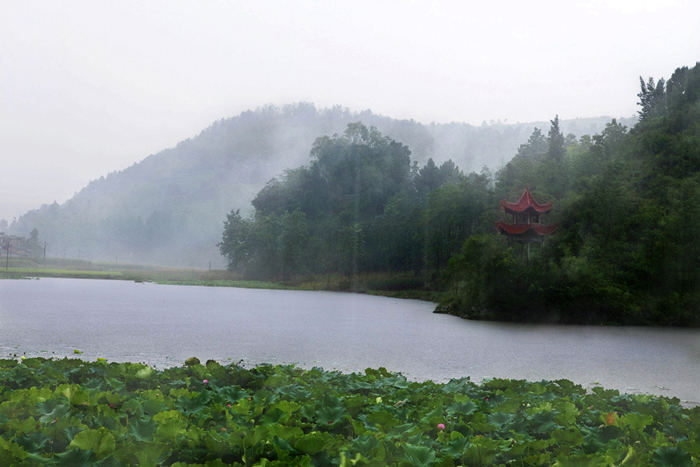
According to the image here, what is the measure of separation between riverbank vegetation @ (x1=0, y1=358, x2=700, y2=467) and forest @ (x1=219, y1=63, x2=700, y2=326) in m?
22.6

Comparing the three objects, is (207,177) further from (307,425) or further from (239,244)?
(307,425)

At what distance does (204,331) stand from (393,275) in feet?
140

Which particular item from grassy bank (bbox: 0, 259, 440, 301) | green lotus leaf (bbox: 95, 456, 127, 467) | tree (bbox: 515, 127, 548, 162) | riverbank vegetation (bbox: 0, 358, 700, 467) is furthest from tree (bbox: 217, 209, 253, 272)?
green lotus leaf (bbox: 95, 456, 127, 467)

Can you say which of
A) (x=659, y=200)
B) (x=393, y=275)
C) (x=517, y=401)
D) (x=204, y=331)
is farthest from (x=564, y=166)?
(x=517, y=401)

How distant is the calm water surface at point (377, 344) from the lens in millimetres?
10383

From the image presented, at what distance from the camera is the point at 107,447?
2064mm

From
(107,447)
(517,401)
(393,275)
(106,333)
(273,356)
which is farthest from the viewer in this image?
(393,275)

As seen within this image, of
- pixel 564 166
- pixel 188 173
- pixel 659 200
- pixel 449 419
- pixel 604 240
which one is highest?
pixel 188 173

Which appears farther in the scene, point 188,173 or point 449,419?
point 188,173

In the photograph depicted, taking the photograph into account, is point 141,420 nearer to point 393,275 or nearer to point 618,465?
point 618,465

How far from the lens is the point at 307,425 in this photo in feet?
9.27

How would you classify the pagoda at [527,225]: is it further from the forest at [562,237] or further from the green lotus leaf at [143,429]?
the green lotus leaf at [143,429]

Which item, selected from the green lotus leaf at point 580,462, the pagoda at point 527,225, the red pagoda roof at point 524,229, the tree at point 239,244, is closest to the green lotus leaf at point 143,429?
the green lotus leaf at point 580,462

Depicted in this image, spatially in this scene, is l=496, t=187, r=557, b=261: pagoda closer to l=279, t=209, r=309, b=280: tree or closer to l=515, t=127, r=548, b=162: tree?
l=515, t=127, r=548, b=162: tree
